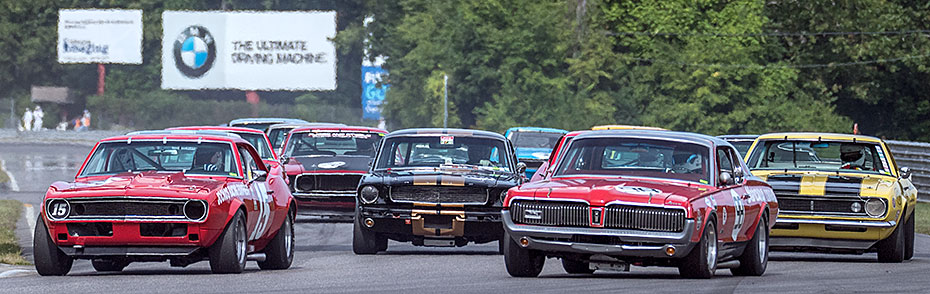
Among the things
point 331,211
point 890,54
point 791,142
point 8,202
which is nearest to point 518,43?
point 890,54

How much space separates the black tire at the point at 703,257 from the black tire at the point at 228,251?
3793 millimetres

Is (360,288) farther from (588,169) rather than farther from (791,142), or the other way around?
(791,142)

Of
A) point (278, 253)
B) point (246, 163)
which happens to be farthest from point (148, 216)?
point (278, 253)

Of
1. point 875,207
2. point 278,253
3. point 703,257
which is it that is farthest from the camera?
point 875,207

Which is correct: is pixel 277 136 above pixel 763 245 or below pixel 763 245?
below

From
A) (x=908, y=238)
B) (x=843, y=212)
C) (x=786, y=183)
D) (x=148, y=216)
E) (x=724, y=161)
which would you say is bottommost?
(x=908, y=238)

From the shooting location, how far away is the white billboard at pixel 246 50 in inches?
3824

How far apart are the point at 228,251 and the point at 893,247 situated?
7.22 m

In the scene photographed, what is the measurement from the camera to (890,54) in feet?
217

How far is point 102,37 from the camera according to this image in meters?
99.0

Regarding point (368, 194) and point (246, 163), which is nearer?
point (246, 163)

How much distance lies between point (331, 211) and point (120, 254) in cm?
960

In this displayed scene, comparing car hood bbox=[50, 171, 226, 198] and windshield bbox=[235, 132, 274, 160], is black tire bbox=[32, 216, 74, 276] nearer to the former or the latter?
car hood bbox=[50, 171, 226, 198]

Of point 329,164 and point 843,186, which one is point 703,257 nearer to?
point 843,186
